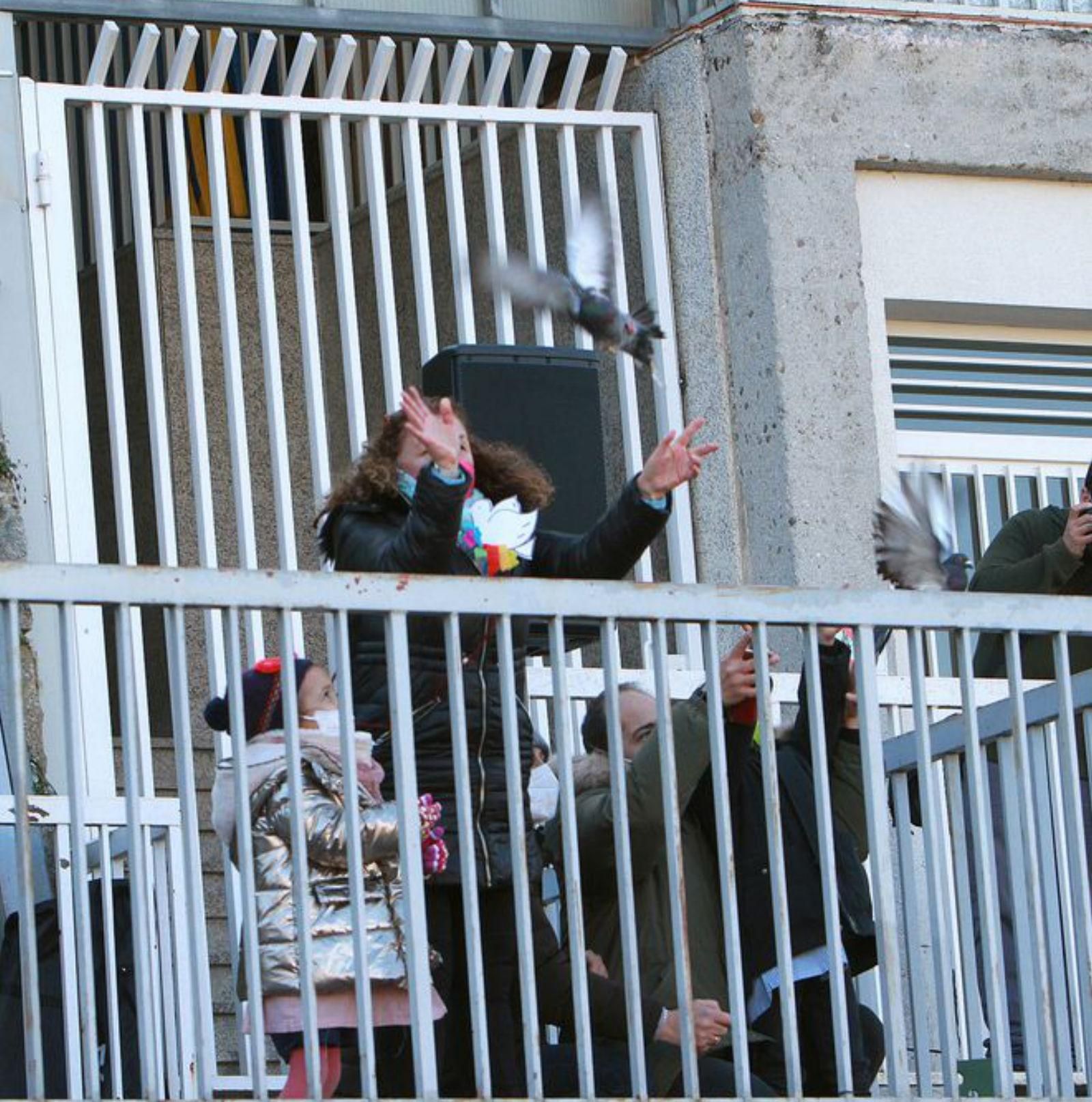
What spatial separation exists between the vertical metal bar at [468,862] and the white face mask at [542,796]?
1.26m

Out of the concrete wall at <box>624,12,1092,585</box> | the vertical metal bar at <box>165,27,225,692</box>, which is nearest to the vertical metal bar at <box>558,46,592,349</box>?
the concrete wall at <box>624,12,1092,585</box>

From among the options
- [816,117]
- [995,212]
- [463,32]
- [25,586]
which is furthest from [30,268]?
[25,586]

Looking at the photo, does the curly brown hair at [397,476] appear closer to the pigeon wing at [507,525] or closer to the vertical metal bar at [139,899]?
the pigeon wing at [507,525]

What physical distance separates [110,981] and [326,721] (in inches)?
42.5

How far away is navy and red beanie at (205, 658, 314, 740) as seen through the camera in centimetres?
656

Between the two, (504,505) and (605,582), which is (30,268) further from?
(605,582)

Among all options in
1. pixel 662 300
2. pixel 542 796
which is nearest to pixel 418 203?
pixel 662 300

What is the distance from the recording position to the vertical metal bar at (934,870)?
20.8 feet

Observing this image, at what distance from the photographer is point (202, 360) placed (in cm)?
Answer: 1276

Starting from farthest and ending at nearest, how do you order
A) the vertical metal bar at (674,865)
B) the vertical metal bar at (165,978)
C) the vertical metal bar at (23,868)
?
the vertical metal bar at (165,978), the vertical metal bar at (674,865), the vertical metal bar at (23,868)

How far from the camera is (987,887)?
6.46 metres

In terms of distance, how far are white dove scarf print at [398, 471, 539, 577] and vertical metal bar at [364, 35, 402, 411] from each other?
301 cm

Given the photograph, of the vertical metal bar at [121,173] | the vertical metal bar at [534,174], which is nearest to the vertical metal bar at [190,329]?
the vertical metal bar at [534,174]

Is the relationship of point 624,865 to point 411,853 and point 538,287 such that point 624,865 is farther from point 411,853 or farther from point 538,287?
point 538,287
